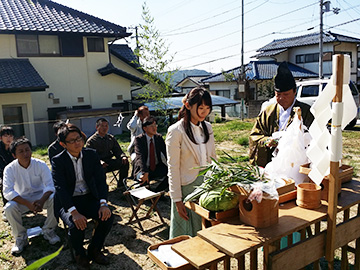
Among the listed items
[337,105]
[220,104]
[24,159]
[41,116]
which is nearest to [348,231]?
[337,105]

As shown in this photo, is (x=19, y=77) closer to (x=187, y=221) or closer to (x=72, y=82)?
(x=72, y=82)

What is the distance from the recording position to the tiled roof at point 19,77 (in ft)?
40.5

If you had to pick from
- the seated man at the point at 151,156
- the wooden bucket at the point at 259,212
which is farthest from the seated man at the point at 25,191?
the wooden bucket at the point at 259,212

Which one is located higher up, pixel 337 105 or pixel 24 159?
pixel 337 105

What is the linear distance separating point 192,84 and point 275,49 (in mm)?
8618

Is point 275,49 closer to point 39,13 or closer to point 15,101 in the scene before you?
point 39,13

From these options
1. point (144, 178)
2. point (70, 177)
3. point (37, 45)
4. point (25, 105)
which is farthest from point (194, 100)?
point (37, 45)

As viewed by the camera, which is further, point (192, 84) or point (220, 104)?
point (192, 84)

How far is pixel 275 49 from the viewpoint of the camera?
26906 mm

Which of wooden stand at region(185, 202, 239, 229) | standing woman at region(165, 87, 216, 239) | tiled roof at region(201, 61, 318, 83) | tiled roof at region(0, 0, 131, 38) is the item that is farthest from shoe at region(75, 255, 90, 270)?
tiled roof at region(201, 61, 318, 83)

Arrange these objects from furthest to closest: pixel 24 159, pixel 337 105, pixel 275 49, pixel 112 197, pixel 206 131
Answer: pixel 275 49 < pixel 112 197 < pixel 24 159 < pixel 206 131 < pixel 337 105

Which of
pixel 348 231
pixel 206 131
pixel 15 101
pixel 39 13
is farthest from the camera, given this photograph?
pixel 39 13

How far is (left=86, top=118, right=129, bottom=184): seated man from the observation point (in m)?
5.93

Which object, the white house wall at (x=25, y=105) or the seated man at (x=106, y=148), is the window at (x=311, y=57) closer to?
the white house wall at (x=25, y=105)
